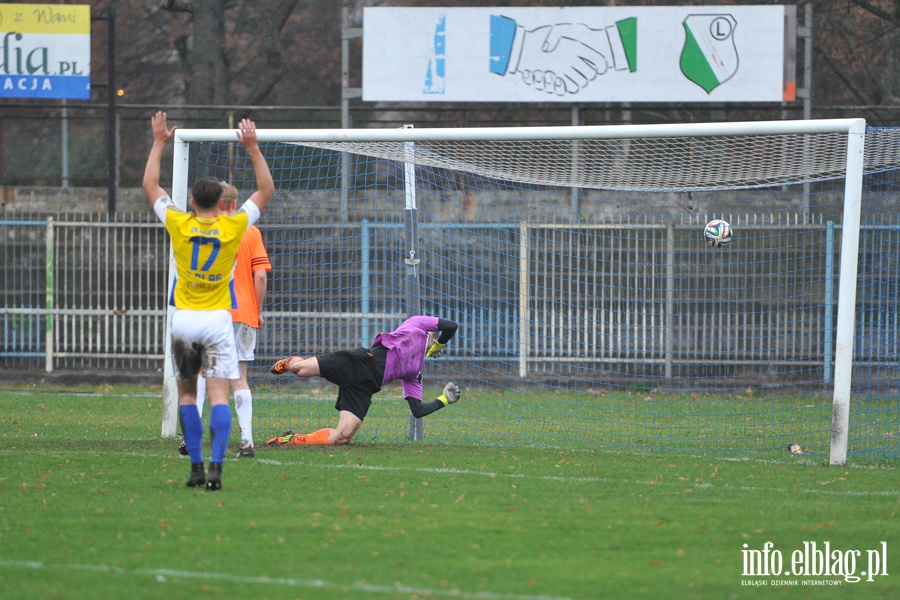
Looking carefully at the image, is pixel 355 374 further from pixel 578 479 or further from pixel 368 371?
pixel 578 479

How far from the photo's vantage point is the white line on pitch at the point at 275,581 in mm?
4562

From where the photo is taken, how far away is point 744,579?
16.2 ft

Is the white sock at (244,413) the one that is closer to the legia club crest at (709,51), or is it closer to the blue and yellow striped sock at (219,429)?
the blue and yellow striped sock at (219,429)

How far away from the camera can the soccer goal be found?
33.8 ft

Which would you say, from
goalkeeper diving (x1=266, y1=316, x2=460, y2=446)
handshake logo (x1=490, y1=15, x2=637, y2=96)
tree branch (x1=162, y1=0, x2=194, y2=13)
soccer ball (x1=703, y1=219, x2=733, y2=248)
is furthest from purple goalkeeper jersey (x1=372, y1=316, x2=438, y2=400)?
tree branch (x1=162, y1=0, x2=194, y2=13)

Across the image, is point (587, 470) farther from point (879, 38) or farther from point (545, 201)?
point (879, 38)

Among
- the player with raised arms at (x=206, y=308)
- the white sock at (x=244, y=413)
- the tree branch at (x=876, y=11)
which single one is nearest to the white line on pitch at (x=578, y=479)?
Answer: the white sock at (x=244, y=413)

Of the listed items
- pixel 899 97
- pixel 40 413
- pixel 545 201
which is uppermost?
pixel 899 97

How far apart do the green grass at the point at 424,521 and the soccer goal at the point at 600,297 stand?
56.0 inches

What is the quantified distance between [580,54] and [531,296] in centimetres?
507

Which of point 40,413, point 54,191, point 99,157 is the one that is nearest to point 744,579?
point 40,413

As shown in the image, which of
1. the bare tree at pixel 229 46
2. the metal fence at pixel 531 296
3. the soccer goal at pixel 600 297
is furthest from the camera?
the bare tree at pixel 229 46

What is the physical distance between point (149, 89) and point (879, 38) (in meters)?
20.1

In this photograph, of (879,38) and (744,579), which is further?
(879,38)
